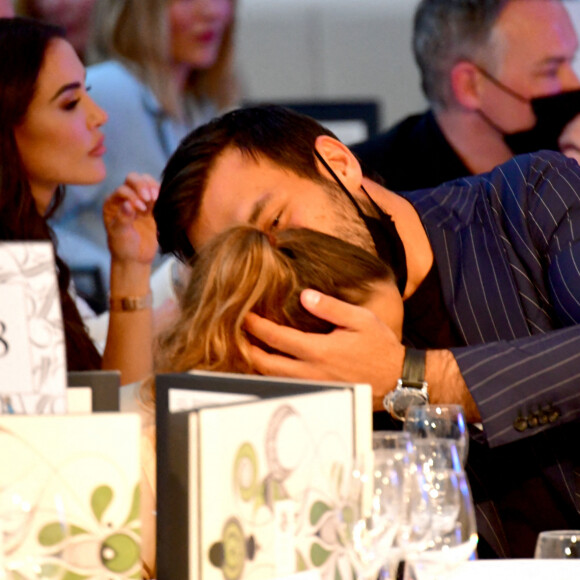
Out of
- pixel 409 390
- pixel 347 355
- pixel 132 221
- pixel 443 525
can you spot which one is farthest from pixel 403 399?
pixel 132 221

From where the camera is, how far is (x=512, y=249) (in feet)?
7.12

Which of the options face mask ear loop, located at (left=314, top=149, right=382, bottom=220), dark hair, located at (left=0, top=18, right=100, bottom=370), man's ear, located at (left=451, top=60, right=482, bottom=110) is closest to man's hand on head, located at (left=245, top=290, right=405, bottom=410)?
face mask ear loop, located at (left=314, top=149, right=382, bottom=220)

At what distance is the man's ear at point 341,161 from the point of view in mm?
2242

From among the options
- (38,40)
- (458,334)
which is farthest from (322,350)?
(38,40)

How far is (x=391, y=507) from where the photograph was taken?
1137 mm

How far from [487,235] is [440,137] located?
1917 mm

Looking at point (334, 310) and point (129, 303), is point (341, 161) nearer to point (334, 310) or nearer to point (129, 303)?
point (334, 310)

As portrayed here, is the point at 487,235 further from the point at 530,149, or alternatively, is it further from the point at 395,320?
the point at 530,149

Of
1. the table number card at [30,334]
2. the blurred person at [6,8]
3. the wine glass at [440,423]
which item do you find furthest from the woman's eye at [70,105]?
the table number card at [30,334]

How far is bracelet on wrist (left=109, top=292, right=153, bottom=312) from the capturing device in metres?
3.04

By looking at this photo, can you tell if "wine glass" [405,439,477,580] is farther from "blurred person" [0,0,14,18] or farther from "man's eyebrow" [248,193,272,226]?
"blurred person" [0,0,14,18]

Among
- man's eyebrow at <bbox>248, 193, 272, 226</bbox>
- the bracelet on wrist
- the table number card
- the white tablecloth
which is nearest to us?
the table number card

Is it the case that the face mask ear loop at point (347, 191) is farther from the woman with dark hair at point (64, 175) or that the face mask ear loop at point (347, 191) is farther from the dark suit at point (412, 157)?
the dark suit at point (412, 157)

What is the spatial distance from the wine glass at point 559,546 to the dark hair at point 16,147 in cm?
174
